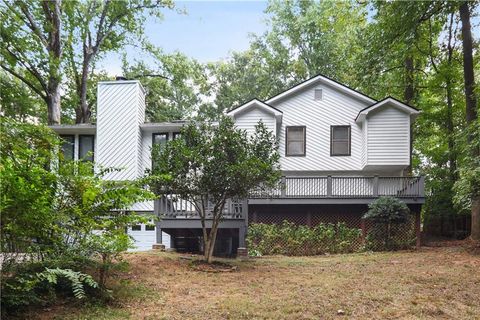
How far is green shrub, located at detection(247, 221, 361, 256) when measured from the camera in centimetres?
1371

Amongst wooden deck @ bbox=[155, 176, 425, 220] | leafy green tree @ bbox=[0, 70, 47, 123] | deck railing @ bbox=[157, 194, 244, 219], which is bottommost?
deck railing @ bbox=[157, 194, 244, 219]

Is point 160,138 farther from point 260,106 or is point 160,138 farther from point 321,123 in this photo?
point 321,123

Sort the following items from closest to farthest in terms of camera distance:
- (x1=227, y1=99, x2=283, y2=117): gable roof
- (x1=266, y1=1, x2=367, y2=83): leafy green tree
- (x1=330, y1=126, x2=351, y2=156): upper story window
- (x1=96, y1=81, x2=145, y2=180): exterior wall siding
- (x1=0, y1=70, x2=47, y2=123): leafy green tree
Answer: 1. (x1=227, y1=99, x2=283, y2=117): gable roof
2. (x1=330, y1=126, x2=351, y2=156): upper story window
3. (x1=96, y1=81, x2=145, y2=180): exterior wall siding
4. (x1=0, y1=70, x2=47, y2=123): leafy green tree
5. (x1=266, y1=1, x2=367, y2=83): leafy green tree

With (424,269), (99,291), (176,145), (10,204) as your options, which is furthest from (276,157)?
(10,204)

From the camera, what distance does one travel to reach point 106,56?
25.2 meters

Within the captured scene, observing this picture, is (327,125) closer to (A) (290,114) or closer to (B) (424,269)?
(A) (290,114)

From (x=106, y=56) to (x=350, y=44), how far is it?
16.2 meters

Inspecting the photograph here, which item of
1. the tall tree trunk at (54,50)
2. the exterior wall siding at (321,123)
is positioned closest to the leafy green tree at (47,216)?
the exterior wall siding at (321,123)

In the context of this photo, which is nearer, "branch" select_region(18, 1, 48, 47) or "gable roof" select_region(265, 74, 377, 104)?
"gable roof" select_region(265, 74, 377, 104)

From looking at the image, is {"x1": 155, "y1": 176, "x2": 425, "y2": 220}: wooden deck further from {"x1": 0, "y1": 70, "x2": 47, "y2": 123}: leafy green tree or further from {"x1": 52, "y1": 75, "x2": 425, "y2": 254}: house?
{"x1": 0, "y1": 70, "x2": 47, "y2": 123}: leafy green tree

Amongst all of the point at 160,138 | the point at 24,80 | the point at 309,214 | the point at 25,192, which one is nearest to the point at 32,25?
the point at 24,80

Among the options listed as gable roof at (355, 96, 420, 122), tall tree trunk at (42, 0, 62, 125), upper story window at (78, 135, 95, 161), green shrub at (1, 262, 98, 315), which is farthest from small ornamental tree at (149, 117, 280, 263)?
tall tree trunk at (42, 0, 62, 125)

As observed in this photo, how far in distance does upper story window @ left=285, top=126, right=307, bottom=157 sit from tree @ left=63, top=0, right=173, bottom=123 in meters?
11.6

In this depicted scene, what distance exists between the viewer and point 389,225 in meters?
13.8
